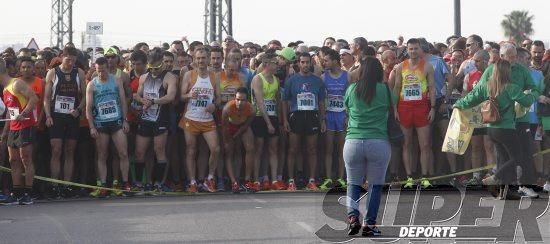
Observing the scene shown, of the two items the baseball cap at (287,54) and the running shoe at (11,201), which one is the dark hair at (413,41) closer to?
the baseball cap at (287,54)

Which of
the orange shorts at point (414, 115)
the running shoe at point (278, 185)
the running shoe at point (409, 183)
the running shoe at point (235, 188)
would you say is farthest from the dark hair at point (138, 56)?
the running shoe at point (409, 183)

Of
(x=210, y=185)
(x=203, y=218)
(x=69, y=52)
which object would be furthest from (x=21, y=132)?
(x=203, y=218)

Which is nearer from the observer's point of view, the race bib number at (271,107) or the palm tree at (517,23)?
the race bib number at (271,107)

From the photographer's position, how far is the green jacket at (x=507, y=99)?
14.2 m

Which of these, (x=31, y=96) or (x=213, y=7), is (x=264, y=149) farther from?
(x=213, y=7)

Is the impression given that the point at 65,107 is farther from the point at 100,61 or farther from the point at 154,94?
the point at 154,94

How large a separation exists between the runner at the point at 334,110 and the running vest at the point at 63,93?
11.8 feet

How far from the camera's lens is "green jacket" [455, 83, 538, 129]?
46.6 ft

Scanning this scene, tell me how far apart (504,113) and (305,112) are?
3771mm

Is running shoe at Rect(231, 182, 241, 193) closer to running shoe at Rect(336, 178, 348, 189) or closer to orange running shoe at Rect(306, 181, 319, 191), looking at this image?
orange running shoe at Rect(306, 181, 319, 191)

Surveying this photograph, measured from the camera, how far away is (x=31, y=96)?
1608 centimetres

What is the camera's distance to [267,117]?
17.3 m

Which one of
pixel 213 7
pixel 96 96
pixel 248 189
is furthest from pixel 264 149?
pixel 213 7

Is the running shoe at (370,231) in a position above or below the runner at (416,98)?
below
